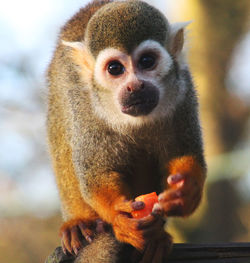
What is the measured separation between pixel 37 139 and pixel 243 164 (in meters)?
3.98

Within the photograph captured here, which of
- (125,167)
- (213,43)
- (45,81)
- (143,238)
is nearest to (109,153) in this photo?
(125,167)

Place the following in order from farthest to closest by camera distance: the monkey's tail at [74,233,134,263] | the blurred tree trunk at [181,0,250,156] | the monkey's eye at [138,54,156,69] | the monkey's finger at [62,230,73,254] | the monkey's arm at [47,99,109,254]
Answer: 1. the blurred tree trunk at [181,0,250,156]
2. the monkey's arm at [47,99,109,254]
3. the monkey's eye at [138,54,156,69]
4. the monkey's finger at [62,230,73,254]
5. the monkey's tail at [74,233,134,263]

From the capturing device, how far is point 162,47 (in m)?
3.19

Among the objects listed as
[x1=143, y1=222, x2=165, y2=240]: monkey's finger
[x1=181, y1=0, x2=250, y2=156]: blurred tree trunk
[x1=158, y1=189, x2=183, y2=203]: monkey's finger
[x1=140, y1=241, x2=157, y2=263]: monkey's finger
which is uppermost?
[x1=181, y1=0, x2=250, y2=156]: blurred tree trunk

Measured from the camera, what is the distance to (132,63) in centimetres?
307

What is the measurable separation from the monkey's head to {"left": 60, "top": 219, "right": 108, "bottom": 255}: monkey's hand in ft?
2.67

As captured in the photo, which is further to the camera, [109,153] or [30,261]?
[30,261]

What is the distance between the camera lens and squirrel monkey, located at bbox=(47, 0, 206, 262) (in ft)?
9.36

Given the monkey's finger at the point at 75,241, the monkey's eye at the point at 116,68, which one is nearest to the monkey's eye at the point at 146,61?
the monkey's eye at the point at 116,68

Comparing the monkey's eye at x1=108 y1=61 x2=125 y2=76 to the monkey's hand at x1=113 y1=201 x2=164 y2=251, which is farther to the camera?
the monkey's eye at x1=108 y1=61 x2=125 y2=76

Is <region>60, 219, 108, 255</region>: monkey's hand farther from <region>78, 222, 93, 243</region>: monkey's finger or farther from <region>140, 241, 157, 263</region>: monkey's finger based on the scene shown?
<region>140, 241, 157, 263</region>: monkey's finger

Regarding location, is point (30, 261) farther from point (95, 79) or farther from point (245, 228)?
point (95, 79)

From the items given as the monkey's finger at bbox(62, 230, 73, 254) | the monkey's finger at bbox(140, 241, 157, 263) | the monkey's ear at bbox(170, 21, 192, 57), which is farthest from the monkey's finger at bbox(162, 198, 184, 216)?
the monkey's ear at bbox(170, 21, 192, 57)

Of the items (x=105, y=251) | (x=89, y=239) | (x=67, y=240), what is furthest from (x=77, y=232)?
(x=105, y=251)
